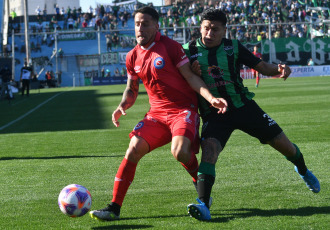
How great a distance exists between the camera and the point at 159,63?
220 inches

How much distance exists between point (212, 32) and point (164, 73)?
629 millimetres

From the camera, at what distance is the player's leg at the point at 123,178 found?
17.6ft

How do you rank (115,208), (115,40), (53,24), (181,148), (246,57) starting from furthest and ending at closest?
(53,24)
(115,40)
(246,57)
(115,208)
(181,148)

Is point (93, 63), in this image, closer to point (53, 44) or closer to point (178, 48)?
point (53, 44)

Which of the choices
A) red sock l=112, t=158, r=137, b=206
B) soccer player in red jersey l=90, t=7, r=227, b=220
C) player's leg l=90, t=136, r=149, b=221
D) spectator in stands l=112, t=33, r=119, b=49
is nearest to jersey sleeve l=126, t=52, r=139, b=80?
soccer player in red jersey l=90, t=7, r=227, b=220

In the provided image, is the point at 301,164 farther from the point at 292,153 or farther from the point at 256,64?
the point at 256,64

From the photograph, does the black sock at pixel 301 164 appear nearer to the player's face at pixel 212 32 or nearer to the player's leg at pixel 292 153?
the player's leg at pixel 292 153

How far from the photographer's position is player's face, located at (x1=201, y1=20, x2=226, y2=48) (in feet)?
18.5

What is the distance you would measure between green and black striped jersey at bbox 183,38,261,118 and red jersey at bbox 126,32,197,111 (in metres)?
0.21

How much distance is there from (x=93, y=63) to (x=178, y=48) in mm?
43624

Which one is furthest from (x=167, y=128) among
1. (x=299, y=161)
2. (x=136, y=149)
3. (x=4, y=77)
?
(x=4, y=77)

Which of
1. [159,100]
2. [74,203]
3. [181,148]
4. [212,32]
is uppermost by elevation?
[212,32]

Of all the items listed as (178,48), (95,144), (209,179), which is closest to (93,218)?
(209,179)

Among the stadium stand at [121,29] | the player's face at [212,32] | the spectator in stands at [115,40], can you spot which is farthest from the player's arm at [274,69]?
the spectator in stands at [115,40]
